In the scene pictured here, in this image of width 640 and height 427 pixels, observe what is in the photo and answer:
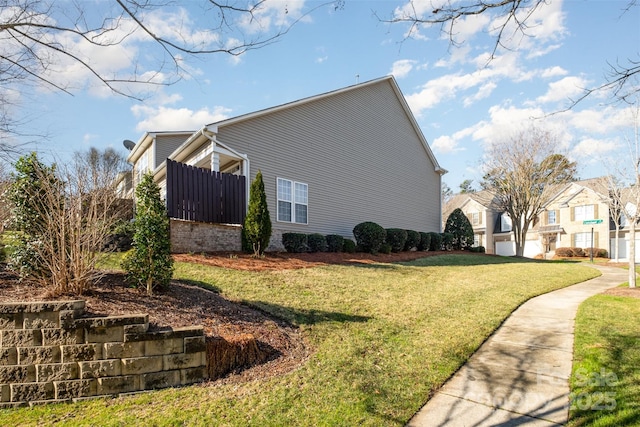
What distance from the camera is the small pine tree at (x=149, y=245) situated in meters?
5.53

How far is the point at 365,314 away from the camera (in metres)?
6.04

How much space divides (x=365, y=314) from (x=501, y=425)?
297 cm

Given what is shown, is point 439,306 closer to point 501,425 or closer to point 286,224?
point 501,425

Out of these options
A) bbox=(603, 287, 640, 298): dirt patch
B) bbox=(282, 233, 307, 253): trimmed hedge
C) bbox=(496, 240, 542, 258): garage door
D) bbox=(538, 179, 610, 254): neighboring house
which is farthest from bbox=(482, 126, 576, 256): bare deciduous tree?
bbox=(282, 233, 307, 253): trimmed hedge

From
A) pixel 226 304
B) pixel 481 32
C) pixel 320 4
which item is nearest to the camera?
pixel 320 4

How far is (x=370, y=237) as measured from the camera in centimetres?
1348

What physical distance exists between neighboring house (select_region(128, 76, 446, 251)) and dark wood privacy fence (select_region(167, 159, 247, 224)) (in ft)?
0.10

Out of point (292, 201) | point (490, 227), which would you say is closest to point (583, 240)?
point (490, 227)

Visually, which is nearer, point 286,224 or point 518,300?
point 518,300

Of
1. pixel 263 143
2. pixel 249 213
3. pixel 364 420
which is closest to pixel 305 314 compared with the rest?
pixel 364 420

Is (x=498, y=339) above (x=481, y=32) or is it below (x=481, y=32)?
below

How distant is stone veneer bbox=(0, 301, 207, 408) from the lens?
11.6 feet

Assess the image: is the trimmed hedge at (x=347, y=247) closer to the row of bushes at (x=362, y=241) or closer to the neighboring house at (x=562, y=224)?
the row of bushes at (x=362, y=241)

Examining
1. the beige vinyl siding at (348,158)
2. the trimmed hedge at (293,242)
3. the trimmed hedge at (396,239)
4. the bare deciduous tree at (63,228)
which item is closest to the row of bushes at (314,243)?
the trimmed hedge at (293,242)
